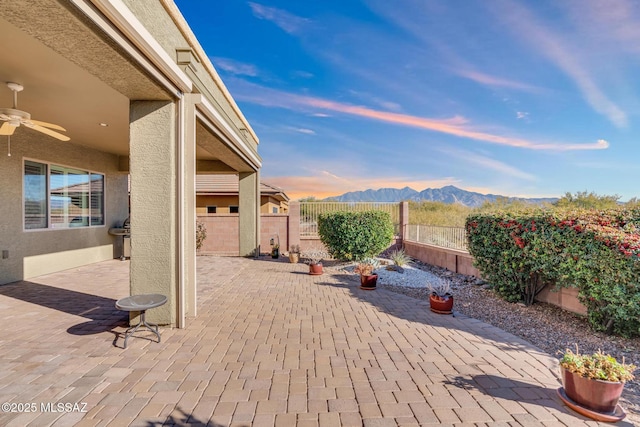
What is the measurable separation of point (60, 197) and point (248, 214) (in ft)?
17.3

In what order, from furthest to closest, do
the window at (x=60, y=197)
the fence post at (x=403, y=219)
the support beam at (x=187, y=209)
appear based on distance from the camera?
the fence post at (x=403, y=219), the window at (x=60, y=197), the support beam at (x=187, y=209)

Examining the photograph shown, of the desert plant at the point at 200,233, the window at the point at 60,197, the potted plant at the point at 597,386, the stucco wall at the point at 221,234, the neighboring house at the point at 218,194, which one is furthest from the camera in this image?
the neighboring house at the point at 218,194

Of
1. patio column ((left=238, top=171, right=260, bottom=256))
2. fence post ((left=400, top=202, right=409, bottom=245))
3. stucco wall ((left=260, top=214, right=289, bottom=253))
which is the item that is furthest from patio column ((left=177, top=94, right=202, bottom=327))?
fence post ((left=400, top=202, right=409, bottom=245))

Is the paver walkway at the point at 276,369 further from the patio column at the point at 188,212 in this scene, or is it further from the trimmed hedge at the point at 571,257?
the trimmed hedge at the point at 571,257

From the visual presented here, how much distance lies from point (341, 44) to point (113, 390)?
403 inches

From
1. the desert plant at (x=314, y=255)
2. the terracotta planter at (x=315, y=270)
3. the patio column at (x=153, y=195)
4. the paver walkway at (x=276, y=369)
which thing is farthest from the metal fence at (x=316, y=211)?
the patio column at (x=153, y=195)

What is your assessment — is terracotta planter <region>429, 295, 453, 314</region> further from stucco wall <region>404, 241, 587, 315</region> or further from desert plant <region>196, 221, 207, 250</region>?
desert plant <region>196, 221, 207, 250</region>

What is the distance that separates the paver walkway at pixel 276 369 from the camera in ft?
7.56

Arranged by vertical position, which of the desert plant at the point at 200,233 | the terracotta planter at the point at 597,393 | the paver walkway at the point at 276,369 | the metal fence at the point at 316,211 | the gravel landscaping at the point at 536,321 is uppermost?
the metal fence at the point at 316,211

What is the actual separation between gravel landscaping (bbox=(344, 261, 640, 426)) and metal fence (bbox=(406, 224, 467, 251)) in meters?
1.28

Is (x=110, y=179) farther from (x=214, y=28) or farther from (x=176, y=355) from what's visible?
(x=176, y=355)

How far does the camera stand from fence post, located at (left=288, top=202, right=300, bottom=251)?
11.5 metres

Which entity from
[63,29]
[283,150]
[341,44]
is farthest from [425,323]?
[283,150]

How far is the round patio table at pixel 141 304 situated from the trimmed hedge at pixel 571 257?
5.79m
